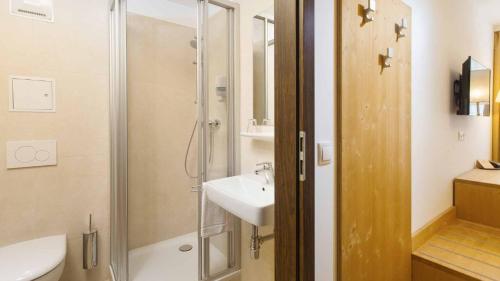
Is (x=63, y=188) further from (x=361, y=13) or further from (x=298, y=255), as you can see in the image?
(x=361, y=13)

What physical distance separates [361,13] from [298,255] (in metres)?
1.04

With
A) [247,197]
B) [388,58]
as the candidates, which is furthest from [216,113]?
[388,58]

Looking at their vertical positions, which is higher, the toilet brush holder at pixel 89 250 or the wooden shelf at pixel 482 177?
the wooden shelf at pixel 482 177

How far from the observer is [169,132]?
238cm

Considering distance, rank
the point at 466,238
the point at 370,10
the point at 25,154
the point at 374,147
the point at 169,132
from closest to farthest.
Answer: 1. the point at 370,10
2. the point at 374,147
3. the point at 25,154
4. the point at 466,238
5. the point at 169,132

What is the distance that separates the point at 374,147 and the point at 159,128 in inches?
71.9

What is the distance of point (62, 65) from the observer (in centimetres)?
169

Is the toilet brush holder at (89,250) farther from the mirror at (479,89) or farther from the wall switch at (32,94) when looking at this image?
the mirror at (479,89)

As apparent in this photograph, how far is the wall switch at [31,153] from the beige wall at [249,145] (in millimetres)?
1281

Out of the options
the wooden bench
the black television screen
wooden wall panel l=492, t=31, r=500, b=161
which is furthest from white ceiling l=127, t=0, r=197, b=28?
wooden wall panel l=492, t=31, r=500, b=161

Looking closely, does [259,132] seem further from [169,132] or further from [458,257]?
[458,257]

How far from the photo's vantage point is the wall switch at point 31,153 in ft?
5.12

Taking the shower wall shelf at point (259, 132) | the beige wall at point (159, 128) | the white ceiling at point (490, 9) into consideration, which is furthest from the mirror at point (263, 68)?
the white ceiling at point (490, 9)

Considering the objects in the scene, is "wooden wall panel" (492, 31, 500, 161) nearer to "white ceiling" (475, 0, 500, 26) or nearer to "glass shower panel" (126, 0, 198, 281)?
"white ceiling" (475, 0, 500, 26)
